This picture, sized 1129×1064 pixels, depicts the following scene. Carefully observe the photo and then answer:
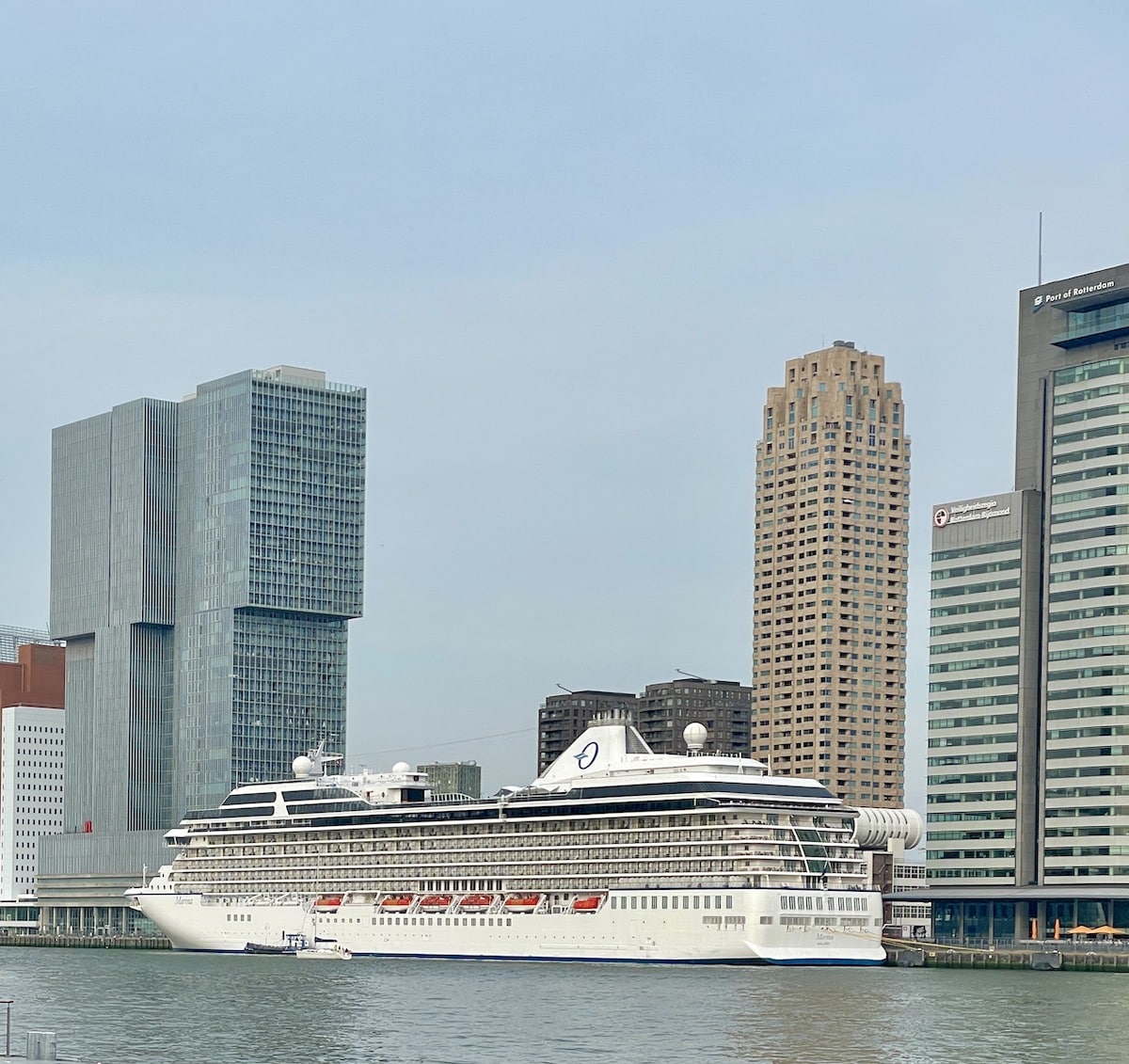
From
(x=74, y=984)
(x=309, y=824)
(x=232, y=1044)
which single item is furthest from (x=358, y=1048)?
(x=309, y=824)

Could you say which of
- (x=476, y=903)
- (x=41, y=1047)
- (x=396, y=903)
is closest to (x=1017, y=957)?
(x=476, y=903)

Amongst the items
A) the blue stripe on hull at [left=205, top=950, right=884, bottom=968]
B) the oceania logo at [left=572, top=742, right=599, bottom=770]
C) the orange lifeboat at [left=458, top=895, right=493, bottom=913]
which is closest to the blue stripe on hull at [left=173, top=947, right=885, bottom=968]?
the blue stripe on hull at [left=205, top=950, right=884, bottom=968]

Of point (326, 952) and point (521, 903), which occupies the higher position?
point (521, 903)

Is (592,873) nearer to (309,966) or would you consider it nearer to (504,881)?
(504,881)

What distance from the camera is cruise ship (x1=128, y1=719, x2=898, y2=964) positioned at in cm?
15600

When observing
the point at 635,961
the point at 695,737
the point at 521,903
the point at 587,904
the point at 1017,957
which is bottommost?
the point at 1017,957

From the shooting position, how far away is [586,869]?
168 metres

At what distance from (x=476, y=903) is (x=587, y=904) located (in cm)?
1353

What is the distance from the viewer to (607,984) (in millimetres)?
131000

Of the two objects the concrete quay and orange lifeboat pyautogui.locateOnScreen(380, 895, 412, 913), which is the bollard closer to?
the concrete quay

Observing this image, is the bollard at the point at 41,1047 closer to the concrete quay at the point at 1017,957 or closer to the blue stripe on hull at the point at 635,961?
the blue stripe on hull at the point at 635,961

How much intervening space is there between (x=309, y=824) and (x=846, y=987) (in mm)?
79363

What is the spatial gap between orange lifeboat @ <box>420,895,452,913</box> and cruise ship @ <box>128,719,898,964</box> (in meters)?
0.19

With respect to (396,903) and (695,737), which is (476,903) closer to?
(396,903)
